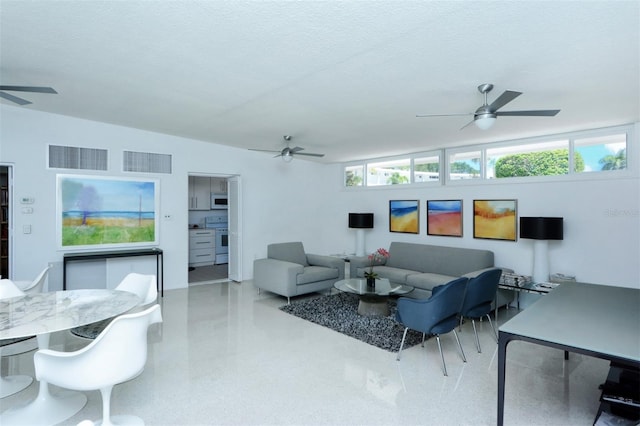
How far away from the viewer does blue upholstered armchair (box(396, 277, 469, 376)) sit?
3125 millimetres

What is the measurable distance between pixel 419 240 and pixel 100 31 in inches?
224

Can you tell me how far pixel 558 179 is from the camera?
16.1 feet

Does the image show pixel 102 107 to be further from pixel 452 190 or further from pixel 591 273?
pixel 591 273

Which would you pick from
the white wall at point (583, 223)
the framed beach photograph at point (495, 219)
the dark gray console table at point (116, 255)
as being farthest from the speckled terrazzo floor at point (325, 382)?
the framed beach photograph at point (495, 219)

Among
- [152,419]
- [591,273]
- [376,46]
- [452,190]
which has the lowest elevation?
[152,419]

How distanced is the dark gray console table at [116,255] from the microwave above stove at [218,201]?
10.5 ft

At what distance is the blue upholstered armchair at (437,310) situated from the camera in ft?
10.3

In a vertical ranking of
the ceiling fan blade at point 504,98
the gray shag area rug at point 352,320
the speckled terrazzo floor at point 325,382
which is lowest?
the speckled terrazzo floor at point 325,382

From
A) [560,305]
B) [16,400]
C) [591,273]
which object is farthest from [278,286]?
[591,273]

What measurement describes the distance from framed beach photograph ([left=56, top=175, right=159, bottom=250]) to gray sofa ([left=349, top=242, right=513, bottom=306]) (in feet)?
12.1

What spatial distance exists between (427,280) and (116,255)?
481 centimetres

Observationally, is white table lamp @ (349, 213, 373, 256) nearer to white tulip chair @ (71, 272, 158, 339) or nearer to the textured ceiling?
the textured ceiling

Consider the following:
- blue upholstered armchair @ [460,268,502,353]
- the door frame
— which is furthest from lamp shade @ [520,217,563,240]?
the door frame

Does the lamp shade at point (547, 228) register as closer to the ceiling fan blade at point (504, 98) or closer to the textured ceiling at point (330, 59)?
the textured ceiling at point (330, 59)
